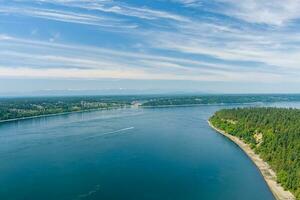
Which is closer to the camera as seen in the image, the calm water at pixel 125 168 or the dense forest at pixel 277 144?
the calm water at pixel 125 168

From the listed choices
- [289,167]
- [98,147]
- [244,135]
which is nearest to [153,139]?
[98,147]

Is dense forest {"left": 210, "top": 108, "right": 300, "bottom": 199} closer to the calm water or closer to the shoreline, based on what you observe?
the shoreline

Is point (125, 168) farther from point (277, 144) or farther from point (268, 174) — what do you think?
point (277, 144)

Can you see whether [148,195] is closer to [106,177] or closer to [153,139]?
[106,177]

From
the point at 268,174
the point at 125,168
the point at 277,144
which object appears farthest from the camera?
the point at 277,144

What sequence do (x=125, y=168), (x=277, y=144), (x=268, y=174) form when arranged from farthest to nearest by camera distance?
(x=277, y=144), (x=125, y=168), (x=268, y=174)

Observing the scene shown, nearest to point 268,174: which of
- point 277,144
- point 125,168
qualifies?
point 277,144

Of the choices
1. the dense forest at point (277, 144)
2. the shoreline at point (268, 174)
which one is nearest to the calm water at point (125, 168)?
the shoreline at point (268, 174)

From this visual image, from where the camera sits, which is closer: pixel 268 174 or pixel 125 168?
pixel 268 174

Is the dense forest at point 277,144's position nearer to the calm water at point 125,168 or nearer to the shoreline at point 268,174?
the shoreline at point 268,174
